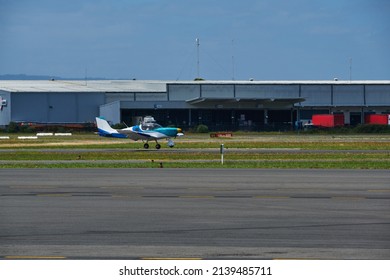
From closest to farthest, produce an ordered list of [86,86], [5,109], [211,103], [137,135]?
[137,135] < [211,103] < [5,109] < [86,86]

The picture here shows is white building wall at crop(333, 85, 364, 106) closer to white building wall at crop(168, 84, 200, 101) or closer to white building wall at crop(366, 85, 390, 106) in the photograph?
white building wall at crop(366, 85, 390, 106)

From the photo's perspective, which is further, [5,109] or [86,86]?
[86,86]

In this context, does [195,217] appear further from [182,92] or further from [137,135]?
[182,92]

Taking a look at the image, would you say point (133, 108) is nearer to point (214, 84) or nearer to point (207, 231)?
point (214, 84)

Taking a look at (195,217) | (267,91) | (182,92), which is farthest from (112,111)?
(195,217)

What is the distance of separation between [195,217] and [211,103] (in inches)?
3435

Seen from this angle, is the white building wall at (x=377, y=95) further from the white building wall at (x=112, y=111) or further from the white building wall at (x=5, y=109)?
the white building wall at (x=5, y=109)

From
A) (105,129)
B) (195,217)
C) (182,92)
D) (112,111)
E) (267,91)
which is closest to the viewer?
(195,217)

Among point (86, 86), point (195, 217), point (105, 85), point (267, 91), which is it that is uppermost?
point (105, 85)

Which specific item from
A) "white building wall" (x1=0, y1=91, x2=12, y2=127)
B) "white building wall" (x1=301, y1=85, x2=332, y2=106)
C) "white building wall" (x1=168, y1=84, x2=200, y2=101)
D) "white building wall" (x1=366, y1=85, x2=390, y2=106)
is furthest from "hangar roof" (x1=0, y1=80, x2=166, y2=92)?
"white building wall" (x1=366, y1=85, x2=390, y2=106)

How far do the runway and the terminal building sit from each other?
76.4 meters

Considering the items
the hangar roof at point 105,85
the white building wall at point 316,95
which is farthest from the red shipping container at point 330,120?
the hangar roof at point 105,85

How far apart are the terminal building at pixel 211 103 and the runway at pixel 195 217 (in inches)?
3007

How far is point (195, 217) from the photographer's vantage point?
17609 mm
